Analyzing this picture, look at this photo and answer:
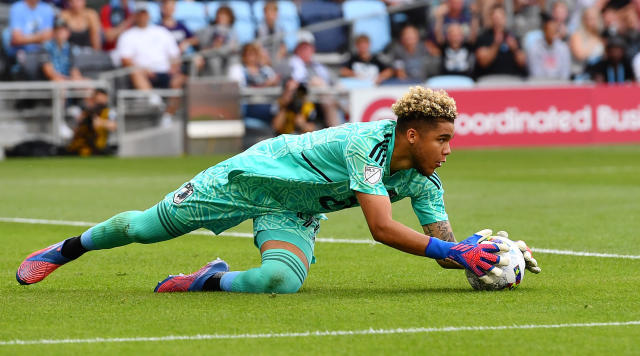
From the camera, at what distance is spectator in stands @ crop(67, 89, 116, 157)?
2308 centimetres

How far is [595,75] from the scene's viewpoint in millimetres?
27188

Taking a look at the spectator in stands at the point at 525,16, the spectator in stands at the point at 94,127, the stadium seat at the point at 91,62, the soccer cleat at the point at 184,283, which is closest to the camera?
the soccer cleat at the point at 184,283

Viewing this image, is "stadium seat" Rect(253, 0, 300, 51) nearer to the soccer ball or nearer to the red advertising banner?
the red advertising banner

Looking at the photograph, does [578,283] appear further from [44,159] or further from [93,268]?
[44,159]

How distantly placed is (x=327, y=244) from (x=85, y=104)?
14.5 meters

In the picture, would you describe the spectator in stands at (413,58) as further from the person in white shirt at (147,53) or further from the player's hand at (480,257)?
the player's hand at (480,257)

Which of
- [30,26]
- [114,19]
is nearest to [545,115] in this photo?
[114,19]

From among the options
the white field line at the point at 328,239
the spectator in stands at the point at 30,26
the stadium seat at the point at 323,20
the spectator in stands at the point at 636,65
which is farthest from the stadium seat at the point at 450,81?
the white field line at the point at 328,239

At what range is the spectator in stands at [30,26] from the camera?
77.3 ft

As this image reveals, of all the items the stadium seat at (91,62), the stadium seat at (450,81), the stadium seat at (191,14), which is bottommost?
the stadium seat at (450,81)

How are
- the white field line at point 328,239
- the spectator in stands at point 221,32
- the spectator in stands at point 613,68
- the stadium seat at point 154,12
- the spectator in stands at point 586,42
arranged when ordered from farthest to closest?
1. the spectator in stands at point 586,42
2. the spectator in stands at point 613,68
3. the stadium seat at point 154,12
4. the spectator in stands at point 221,32
5. the white field line at point 328,239

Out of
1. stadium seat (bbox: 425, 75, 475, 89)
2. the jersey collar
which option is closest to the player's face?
the jersey collar

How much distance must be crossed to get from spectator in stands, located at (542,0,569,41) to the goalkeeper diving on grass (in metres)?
20.9

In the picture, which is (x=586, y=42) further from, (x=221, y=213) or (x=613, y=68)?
(x=221, y=213)
